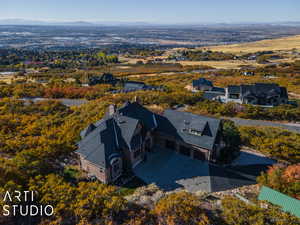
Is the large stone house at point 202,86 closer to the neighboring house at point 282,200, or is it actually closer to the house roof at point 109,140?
the house roof at point 109,140

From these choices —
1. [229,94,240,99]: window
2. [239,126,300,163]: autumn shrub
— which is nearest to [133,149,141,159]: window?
[239,126,300,163]: autumn shrub

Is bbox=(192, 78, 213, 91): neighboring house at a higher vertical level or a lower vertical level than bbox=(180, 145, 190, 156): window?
higher

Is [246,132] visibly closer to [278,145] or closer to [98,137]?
[278,145]

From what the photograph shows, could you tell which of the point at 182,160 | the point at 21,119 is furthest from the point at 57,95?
the point at 182,160

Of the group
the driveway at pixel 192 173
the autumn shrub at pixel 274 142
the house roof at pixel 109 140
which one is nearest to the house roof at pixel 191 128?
the driveway at pixel 192 173

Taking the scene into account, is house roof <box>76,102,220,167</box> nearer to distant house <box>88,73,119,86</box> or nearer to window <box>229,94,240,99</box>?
window <box>229,94,240,99</box>

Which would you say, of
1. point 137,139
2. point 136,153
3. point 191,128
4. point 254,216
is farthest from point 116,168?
point 254,216
